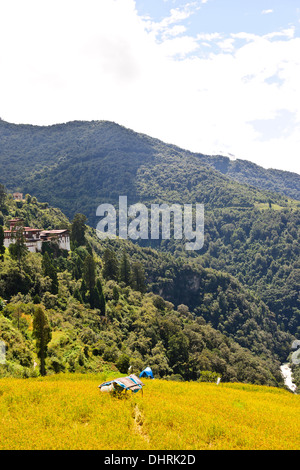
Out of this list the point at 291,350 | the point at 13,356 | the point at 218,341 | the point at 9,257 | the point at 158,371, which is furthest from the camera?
the point at 291,350

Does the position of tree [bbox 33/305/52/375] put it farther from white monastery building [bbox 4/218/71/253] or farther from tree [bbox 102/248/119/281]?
tree [bbox 102/248/119/281]

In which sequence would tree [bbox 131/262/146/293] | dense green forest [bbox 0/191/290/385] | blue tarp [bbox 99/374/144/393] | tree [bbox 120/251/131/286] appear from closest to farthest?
blue tarp [bbox 99/374/144/393], dense green forest [bbox 0/191/290/385], tree [bbox 120/251/131/286], tree [bbox 131/262/146/293]

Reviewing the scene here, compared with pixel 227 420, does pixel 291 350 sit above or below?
below

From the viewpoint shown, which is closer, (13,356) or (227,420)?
(227,420)

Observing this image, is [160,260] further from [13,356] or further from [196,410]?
[196,410]

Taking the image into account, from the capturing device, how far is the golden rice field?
10.6 meters

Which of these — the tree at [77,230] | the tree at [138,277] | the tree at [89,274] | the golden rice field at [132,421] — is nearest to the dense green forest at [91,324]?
the tree at [138,277]

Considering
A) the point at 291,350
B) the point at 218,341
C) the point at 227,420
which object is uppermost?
the point at 227,420

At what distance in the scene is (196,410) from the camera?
13797 mm

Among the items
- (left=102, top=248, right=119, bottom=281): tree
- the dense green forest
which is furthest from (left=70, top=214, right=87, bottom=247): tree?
(left=102, top=248, right=119, bottom=281): tree
